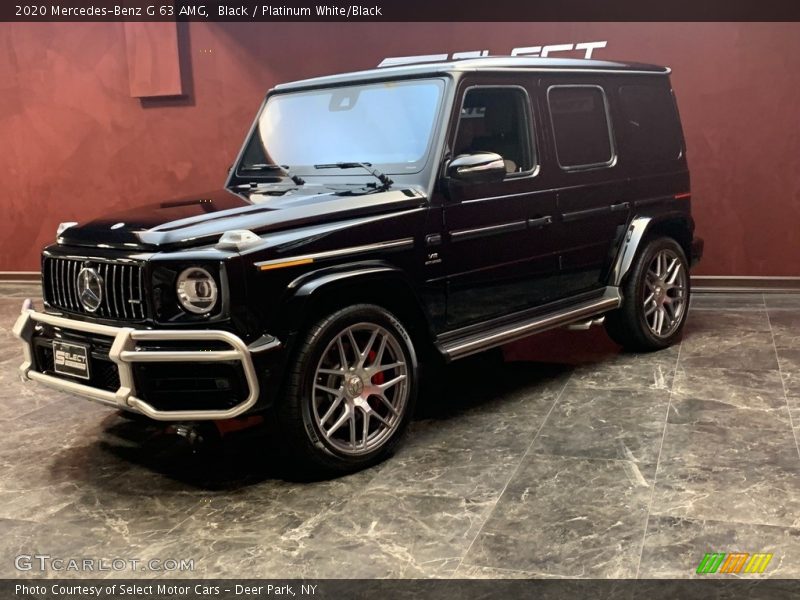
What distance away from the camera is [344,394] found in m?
3.58

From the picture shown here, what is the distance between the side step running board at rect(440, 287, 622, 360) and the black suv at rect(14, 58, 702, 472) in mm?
13

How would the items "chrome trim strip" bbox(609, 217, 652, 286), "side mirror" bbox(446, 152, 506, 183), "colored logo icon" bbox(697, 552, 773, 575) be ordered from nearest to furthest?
"colored logo icon" bbox(697, 552, 773, 575)
"side mirror" bbox(446, 152, 506, 183)
"chrome trim strip" bbox(609, 217, 652, 286)

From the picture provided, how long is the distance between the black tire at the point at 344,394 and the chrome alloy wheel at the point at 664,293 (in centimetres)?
228

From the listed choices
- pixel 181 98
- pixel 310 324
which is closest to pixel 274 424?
pixel 310 324

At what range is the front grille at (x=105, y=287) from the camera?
10.9 ft

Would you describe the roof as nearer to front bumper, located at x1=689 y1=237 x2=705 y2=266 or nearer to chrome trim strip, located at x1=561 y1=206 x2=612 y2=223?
chrome trim strip, located at x1=561 y1=206 x2=612 y2=223

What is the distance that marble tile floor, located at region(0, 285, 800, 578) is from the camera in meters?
2.88

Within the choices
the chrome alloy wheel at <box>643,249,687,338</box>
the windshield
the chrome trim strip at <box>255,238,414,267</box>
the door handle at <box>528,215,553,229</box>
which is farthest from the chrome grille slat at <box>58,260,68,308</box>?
the chrome alloy wheel at <box>643,249,687,338</box>

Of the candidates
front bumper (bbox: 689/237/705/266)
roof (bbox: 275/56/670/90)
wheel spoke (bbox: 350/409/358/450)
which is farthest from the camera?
front bumper (bbox: 689/237/705/266)

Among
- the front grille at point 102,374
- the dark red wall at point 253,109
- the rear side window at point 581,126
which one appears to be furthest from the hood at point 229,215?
the dark red wall at point 253,109

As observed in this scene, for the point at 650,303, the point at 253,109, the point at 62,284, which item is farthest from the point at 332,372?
the point at 253,109

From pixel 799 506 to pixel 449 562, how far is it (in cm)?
144

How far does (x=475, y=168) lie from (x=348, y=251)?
2.62 feet

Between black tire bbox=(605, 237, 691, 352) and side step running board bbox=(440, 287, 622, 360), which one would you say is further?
black tire bbox=(605, 237, 691, 352)
